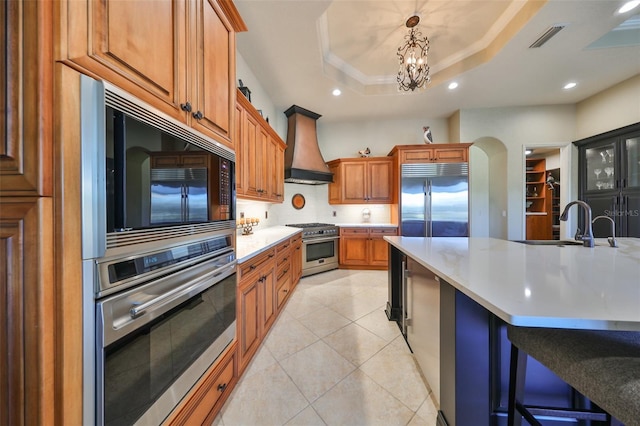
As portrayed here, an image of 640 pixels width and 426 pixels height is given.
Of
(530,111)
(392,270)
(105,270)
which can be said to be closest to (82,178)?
(105,270)

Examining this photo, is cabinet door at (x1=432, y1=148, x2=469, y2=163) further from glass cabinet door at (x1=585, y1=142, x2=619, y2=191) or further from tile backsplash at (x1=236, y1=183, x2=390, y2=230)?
glass cabinet door at (x1=585, y1=142, x2=619, y2=191)

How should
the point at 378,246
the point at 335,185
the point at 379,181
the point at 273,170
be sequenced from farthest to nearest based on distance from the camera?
the point at 335,185 < the point at 379,181 < the point at 378,246 < the point at 273,170

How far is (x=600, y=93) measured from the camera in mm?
3502

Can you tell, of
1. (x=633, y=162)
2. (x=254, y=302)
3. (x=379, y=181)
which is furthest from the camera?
(x=379, y=181)

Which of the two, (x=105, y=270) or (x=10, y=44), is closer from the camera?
(x=10, y=44)

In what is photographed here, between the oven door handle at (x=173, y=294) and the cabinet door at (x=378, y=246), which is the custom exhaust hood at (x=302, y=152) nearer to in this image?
the cabinet door at (x=378, y=246)

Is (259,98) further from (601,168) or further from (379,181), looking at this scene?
(601,168)

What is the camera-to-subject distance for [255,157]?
2354 millimetres

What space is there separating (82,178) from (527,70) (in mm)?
4626

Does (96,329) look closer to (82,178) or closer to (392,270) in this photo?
(82,178)

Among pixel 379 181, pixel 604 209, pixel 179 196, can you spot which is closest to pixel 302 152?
pixel 379 181

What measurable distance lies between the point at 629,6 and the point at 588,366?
136 inches

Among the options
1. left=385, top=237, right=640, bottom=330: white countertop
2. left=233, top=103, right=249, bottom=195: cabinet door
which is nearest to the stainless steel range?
left=233, top=103, right=249, bottom=195: cabinet door

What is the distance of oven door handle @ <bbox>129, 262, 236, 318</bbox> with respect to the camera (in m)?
0.72
